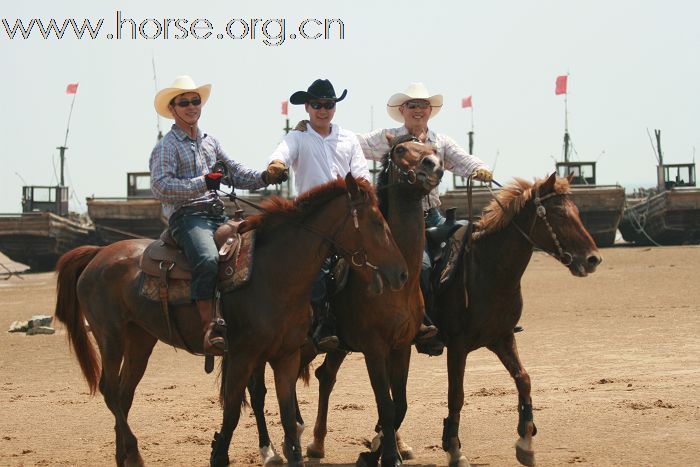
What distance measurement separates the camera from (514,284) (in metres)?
8.10

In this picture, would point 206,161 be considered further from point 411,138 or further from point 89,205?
point 89,205

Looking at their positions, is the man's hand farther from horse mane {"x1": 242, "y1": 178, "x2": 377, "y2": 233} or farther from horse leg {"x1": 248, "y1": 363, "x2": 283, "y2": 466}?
horse leg {"x1": 248, "y1": 363, "x2": 283, "y2": 466}

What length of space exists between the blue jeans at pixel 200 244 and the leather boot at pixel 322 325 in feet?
2.60

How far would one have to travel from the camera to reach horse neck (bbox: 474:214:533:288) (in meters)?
8.11

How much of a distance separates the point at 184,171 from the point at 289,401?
1.93 m

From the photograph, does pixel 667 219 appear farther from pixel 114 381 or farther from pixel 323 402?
pixel 114 381

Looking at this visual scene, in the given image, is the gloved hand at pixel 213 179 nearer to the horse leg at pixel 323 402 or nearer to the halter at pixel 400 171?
the halter at pixel 400 171

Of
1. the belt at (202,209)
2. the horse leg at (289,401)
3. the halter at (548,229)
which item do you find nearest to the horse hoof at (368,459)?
the horse leg at (289,401)

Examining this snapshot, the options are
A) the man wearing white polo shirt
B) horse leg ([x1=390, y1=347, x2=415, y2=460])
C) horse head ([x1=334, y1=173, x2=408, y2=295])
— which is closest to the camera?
horse head ([x1=334, y1=173, x2=408, y2=295])

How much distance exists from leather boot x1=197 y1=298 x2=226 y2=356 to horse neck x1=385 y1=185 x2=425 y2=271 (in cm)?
132

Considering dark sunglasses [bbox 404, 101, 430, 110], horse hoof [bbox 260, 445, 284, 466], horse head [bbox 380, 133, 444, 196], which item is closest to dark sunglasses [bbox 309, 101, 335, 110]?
horse head [bbox 380, 133, 444, 196]

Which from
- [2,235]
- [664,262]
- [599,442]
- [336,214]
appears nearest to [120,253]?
[336,214]

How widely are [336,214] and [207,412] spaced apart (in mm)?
4062

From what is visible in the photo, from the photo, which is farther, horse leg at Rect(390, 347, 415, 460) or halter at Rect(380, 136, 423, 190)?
horse leg at Rect(390, 347, 415, 460)
